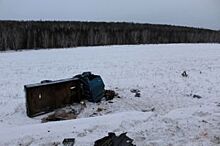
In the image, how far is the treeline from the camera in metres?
51.2

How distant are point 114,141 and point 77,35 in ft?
163

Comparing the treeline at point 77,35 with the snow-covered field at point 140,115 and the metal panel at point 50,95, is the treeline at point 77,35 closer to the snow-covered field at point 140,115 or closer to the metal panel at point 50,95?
the snow-covered field at point 140,115

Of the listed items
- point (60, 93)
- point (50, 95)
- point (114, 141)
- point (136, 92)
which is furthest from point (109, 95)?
point (114, 141)

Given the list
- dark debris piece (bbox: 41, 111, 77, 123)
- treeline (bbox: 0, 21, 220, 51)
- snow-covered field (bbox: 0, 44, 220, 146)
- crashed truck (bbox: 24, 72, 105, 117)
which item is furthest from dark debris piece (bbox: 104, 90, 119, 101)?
treeline (bbox: 0, 21, 220, 51)

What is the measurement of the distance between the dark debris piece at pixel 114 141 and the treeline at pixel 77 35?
43.7 m

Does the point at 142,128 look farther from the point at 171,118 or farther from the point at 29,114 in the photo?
the point at 29,114

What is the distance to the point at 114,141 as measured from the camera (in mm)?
7145

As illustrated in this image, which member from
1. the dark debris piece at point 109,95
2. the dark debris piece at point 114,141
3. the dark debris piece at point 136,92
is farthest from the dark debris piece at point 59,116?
the dark debris piece at point 136,92

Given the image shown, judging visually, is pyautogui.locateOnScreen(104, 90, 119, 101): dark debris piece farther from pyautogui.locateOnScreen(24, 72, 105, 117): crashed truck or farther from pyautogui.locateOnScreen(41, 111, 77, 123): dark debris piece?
pyautogui.locateOnScreen(41, 111, 77, 123): dark debris piece

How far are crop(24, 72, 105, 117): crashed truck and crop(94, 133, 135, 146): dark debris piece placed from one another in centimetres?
343

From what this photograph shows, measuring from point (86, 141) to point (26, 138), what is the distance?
51.7 inches

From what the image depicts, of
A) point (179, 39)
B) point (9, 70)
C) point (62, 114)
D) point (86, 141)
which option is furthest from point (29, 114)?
point (179, 39)

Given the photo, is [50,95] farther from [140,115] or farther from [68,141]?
[68,141]

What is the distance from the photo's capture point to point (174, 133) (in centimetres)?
808
